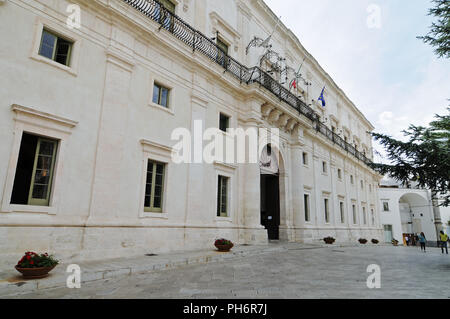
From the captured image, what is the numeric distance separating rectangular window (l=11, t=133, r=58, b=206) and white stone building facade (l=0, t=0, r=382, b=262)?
0.08 feet

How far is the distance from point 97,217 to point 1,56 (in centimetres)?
435

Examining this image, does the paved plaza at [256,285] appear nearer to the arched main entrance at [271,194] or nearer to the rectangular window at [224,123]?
the rectangular window at [224,123]

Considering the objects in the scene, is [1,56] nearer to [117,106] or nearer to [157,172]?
[117,106]

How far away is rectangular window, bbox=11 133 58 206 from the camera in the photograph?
613 cm

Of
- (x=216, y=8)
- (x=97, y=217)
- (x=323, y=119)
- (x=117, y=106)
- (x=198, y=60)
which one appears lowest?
(x=97, y=217)

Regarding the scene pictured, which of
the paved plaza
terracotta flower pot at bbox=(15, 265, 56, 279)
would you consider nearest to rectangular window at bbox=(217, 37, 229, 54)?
the paved plaza

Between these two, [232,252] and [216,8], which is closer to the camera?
[232,252]

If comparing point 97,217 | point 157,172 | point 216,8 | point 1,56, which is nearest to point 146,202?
point 157,172

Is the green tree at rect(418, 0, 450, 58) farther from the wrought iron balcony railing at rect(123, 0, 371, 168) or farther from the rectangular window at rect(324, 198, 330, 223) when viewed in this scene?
the rectangular window at rect(324, 198, 330, 223)

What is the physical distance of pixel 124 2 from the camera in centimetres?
839

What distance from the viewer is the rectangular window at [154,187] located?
29.3 ft

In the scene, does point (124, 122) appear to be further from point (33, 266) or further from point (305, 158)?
point (305, 158)
